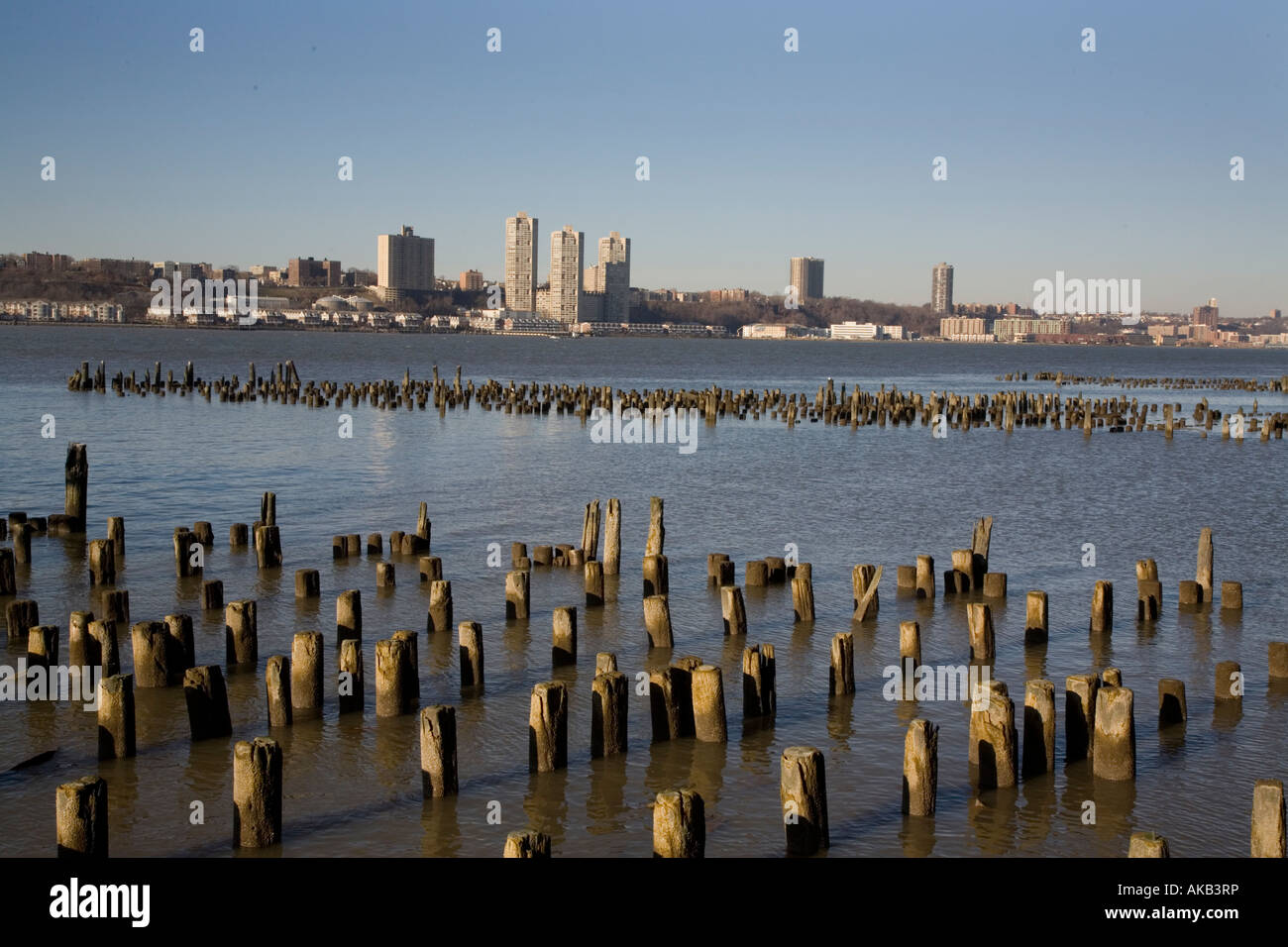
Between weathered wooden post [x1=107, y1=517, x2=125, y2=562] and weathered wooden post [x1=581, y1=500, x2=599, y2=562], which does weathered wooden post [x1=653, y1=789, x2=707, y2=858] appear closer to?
weathered wooden post [x1=581, y1=500, x2=599, y2=562]

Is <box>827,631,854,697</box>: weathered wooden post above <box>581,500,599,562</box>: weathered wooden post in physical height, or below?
below

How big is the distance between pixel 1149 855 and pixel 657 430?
139ft

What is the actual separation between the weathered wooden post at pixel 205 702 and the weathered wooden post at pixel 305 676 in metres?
0.77

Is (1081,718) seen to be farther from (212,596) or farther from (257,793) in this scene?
(212,596)

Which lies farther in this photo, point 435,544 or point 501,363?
point 501,363

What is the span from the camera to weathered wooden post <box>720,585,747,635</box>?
16062 millimetres

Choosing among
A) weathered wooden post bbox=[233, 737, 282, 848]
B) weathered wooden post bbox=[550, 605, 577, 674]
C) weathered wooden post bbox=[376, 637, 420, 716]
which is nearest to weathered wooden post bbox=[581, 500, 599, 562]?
weathered wooden post bbox=[550, 605, 577, 674]

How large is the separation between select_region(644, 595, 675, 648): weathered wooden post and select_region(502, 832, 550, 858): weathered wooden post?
24.0ft

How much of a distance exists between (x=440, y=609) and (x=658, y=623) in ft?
9.01

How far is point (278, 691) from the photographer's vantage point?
12.0 m

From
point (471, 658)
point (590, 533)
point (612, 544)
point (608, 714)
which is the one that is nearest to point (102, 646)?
point (471, 658)

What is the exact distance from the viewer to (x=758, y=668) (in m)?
12.7
